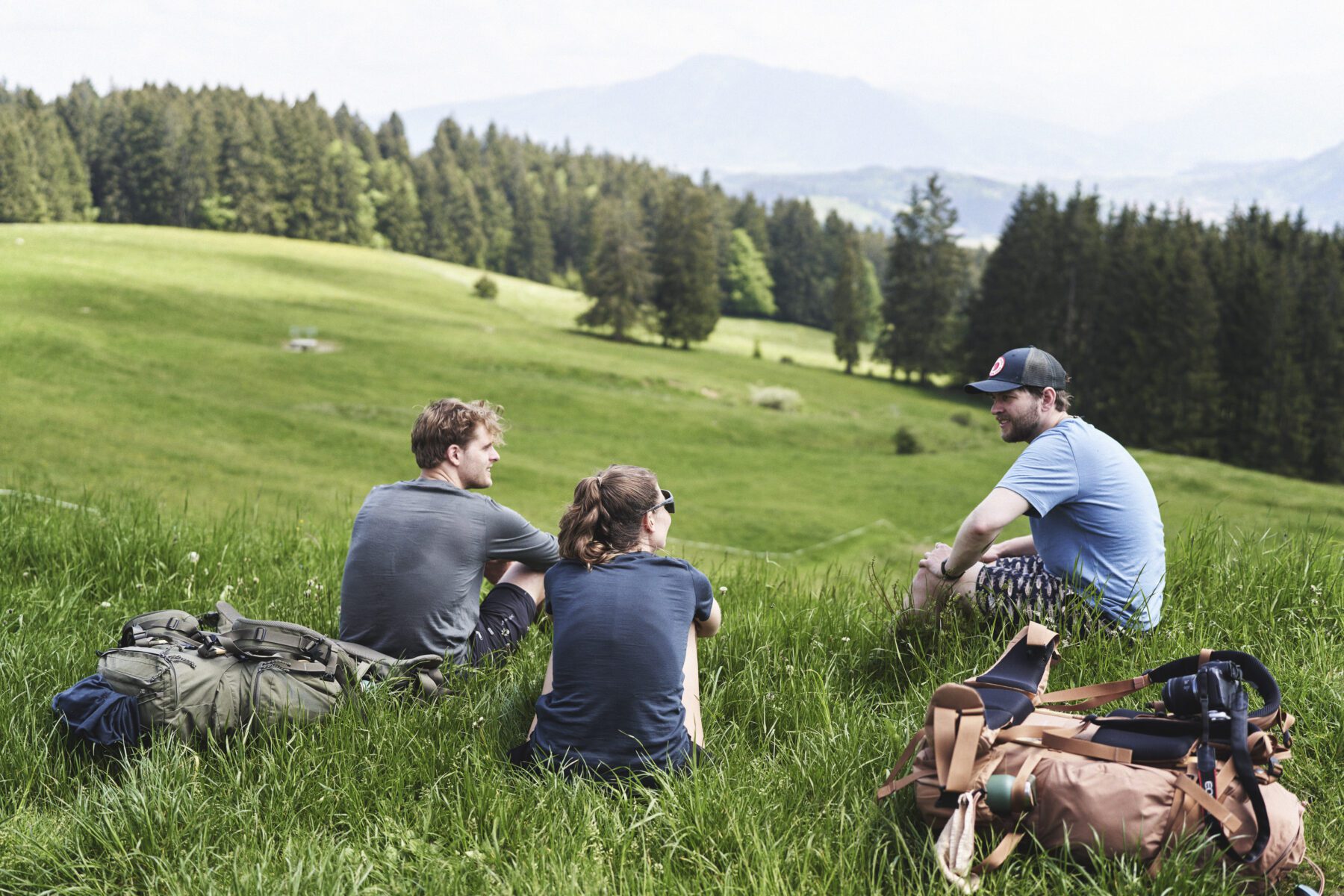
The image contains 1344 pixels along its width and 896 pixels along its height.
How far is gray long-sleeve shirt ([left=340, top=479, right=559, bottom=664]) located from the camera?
4816 mm

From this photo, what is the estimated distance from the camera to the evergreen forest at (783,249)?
57.0 metres

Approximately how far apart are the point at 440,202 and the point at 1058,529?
4542 inches

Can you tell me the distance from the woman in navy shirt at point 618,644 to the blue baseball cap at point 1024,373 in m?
1.93

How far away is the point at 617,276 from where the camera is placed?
7438cm

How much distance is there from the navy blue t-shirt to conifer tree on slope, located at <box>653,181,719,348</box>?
75.2 m

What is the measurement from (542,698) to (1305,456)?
62.2 metres

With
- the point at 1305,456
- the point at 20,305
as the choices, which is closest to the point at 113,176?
the point at 20,305

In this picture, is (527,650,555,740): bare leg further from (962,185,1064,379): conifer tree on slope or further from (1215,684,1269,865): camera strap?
(962,185,1064,379): conifer tree on slope

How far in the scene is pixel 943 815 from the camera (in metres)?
3.05

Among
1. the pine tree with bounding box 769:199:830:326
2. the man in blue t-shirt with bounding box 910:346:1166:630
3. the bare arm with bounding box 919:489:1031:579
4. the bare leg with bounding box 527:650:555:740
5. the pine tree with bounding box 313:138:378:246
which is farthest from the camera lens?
the pine tree with bounding box 769:199:830:326

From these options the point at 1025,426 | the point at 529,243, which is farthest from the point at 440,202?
the point at 1025,426

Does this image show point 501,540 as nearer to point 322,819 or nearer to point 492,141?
point 322,819

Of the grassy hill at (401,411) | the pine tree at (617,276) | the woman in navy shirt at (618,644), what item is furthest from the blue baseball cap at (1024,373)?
the pine tree at (617,276)

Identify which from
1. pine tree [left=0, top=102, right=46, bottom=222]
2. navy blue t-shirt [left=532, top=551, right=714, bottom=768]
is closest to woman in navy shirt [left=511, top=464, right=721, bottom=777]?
navy blue t-shirt [left=532, top=551, right=714, bottom=768]
